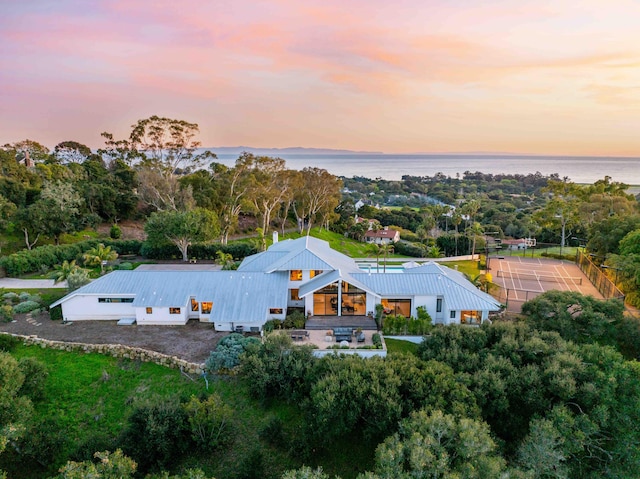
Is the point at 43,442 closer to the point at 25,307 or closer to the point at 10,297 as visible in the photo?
the point at 25,307

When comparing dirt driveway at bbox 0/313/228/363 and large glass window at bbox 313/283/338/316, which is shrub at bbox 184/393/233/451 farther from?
large glass window at bbox 313/283/338/316

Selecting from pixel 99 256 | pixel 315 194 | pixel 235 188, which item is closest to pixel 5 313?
pixel 99 256

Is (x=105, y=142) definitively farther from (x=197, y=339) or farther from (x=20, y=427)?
(x=20, y=427)

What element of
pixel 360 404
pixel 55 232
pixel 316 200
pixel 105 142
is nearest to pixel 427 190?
pixel 316 200

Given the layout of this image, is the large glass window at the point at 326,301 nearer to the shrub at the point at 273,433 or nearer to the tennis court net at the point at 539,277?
the shrub at the point at 273,433

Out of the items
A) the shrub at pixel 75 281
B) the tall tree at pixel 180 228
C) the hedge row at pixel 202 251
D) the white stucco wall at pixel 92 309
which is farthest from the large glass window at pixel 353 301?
the shrub at pixel 75 281

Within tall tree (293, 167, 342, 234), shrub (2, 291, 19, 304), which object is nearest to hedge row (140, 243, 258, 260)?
shrub (2, 291, 19, 304)
